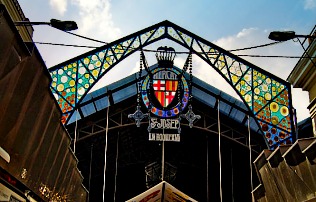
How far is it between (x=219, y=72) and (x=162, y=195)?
4.65 metres

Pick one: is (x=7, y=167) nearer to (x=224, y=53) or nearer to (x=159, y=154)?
(x=224, y=53)

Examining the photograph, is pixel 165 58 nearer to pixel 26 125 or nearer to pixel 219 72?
pixel 219 72

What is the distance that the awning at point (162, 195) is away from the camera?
40.2 feet

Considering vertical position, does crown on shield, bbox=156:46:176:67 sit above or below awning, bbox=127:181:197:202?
above

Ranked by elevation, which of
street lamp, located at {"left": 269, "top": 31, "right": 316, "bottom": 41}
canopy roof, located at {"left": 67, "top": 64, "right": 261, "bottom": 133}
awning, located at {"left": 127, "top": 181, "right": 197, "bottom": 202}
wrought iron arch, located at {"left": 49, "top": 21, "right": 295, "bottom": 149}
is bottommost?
awning, located at {"left": 127, "top": 181, "right": 197, "bottom": 202}

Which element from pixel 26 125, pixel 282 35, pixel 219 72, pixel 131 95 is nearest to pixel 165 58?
pixel 219 72

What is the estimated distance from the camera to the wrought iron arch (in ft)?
48.3

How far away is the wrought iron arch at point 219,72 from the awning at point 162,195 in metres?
3.42

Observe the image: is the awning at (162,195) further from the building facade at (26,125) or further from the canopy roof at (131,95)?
the canopy roof at (131,95)

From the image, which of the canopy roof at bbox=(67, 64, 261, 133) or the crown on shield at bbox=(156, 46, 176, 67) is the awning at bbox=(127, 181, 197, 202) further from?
the canopy roof at bbox=(67, 64, 261, 133)

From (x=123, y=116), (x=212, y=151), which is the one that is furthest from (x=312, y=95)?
(x=212, y=151)

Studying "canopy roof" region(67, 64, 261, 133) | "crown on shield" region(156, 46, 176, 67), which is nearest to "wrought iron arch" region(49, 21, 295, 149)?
"crown on shield" region(156, 46, 176, 67)

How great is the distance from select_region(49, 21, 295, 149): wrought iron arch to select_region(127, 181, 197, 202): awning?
342 centimetres

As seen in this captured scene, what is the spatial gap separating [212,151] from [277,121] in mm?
13251
